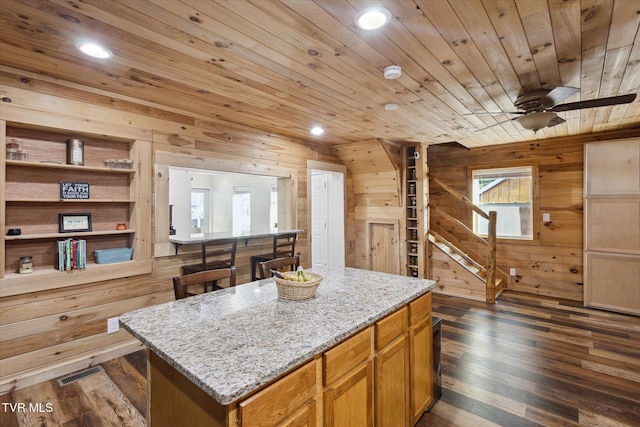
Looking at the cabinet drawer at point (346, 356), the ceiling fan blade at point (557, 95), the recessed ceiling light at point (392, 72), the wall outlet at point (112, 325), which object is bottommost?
the wall outlet at point (112, 325)

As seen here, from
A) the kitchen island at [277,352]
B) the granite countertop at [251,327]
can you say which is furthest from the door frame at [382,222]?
the kitchen island at [277,352]

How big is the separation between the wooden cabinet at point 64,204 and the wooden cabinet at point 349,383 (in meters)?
2.54

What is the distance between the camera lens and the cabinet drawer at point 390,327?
1.64 meters

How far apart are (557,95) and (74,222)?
4157 mm

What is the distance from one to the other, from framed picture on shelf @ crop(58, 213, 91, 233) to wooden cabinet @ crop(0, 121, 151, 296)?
0.03 m

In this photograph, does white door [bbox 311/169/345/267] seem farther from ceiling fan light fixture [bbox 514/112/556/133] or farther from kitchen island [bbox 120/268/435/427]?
kitchen island [bbox 120/268/435/427]

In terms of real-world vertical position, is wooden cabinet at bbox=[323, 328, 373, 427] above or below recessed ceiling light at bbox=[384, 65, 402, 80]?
below

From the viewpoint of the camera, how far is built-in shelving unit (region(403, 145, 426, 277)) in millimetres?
5051

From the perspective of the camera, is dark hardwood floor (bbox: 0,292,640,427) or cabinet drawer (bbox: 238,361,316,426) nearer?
cabinet drawer (bbox: 238,361,316,426)

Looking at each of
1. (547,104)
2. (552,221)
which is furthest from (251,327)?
(552,221)

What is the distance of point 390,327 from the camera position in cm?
172

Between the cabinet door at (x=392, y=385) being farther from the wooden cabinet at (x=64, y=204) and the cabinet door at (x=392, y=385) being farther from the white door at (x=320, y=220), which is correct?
the white door at (x=320, y=220)

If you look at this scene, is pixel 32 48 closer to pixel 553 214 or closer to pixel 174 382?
pixel 174 382

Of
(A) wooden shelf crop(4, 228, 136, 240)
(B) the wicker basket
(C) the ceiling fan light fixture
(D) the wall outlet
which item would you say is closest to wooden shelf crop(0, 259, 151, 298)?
(A) wooden shelf crop(4, 228, 136, 240)
